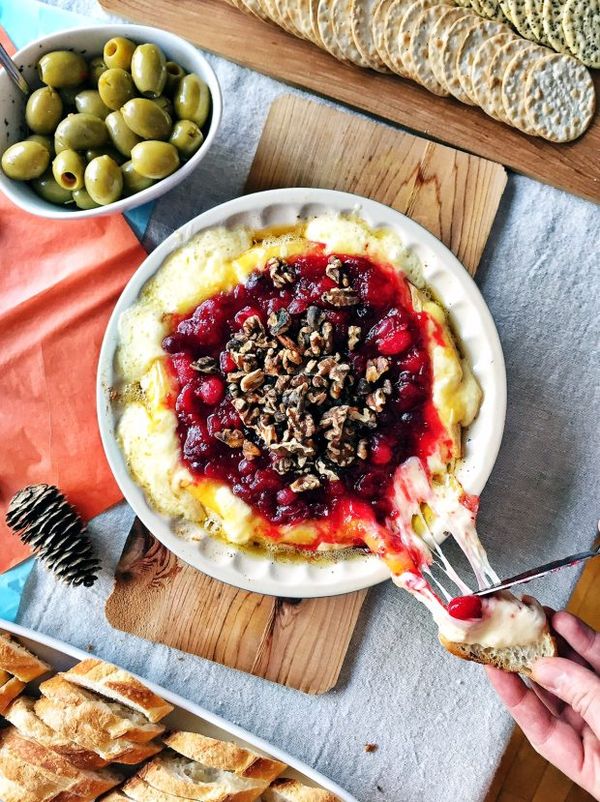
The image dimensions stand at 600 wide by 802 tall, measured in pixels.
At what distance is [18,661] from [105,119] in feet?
5.00

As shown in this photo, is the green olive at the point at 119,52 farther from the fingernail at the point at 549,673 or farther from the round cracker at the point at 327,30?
the fingernail at the point at 549,673

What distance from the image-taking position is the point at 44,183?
2.20 m

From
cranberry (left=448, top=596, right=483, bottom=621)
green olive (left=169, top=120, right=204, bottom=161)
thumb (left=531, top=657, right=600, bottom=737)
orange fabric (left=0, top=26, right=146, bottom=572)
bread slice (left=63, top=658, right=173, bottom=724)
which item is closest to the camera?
thumb (left=531, top=657, right=600, bottom=737)

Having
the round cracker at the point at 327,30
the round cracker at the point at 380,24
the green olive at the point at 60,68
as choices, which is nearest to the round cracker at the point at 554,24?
the round cracker at the point at 380,24

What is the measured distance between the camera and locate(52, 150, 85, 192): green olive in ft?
6.97

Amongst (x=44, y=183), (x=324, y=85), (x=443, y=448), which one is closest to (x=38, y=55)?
(x=44, y=183)

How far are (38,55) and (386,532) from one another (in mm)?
1570

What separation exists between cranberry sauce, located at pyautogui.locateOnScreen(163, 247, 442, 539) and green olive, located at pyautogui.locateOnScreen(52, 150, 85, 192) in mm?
473

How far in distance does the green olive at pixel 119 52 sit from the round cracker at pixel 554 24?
3.63 ft

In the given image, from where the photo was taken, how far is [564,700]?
80.0 inches

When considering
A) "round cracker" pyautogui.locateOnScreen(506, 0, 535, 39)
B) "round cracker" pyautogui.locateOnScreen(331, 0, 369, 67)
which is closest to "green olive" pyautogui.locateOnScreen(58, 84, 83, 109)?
"round cracker" pyautogui.locateOnScreen(331, 0, 369, 67)

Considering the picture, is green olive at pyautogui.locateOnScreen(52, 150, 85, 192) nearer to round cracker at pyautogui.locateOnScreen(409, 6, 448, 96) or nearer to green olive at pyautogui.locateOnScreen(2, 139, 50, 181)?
green olive at pyautogui.locateOnScreen(2, 139, 50, 181)

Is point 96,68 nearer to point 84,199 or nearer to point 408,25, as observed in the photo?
point 84,199

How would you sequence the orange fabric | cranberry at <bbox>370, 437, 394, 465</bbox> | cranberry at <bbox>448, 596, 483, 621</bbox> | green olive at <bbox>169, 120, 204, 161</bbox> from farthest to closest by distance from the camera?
the orange fabric → green olive at <bbox>169, 120, 204, 161</bbox> → cranberry at <bbox>370, 437, 394, 465</bbox> → cranberry at <bbox>448, 596, 483, 621</bbox>
